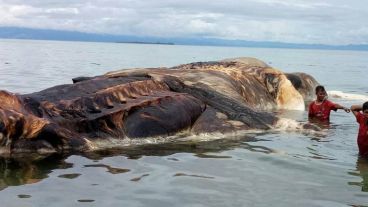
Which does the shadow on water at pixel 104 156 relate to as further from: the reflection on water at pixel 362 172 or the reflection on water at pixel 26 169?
the reflection on water at pixel 362 172

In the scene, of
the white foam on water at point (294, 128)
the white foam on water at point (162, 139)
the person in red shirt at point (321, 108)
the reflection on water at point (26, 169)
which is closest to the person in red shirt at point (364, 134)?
the white foam on water at point (294, 128)

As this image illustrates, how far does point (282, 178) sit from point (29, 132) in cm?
350

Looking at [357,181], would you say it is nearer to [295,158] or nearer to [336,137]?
[295,158]

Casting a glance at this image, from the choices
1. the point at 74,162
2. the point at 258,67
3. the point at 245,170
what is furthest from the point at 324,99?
the point at 74,162

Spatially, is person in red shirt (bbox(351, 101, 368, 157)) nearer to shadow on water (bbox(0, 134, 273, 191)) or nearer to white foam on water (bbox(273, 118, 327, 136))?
shadow on water (bbox(0, 134, 273, 191))

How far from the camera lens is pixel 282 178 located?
6508 millimetres

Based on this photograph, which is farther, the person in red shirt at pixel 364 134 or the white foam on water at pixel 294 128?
the white foam on water at pixel 294 128

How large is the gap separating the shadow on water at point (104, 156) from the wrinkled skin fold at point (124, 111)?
33 cm

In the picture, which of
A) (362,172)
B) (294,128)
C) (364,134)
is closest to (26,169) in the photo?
(362,172)

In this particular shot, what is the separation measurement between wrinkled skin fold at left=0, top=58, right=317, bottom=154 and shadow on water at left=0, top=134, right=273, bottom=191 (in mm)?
329

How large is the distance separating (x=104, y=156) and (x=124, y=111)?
1.09m

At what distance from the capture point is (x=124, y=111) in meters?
8.22

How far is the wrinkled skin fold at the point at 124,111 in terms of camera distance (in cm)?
731

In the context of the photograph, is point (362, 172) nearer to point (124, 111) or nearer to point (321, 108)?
point (124, 111)
